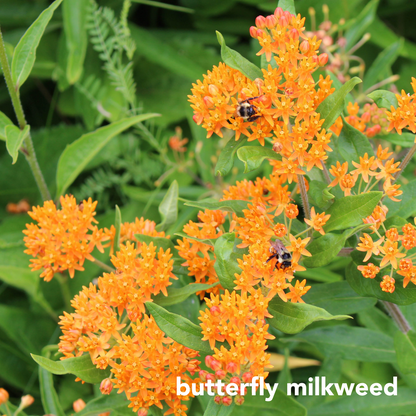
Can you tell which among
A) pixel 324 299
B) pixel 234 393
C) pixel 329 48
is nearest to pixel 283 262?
pixel 234 393

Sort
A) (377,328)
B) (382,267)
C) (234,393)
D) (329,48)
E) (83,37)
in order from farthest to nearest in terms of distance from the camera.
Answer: (83,37) < (329,48) < (377,328) < (382,267) < (234,393)

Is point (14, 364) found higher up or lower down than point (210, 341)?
lower down

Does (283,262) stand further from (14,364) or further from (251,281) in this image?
(14,364)

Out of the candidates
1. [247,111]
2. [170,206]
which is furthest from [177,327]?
[247,111]

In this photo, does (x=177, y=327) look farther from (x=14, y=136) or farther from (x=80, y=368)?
(x=14, y=136)

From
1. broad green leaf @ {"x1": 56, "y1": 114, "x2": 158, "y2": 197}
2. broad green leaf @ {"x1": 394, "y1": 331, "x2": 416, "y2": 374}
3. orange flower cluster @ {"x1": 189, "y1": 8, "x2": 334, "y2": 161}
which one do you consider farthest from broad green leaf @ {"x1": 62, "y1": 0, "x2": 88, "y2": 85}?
broad green leaf @ {"x1": 394, "y1": 331, "x2": 416, "y2": 374}

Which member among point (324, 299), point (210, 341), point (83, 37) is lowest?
point (324, 299)

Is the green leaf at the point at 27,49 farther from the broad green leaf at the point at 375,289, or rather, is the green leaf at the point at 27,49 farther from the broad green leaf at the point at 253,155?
the broad green leaf at the point at 375,289
